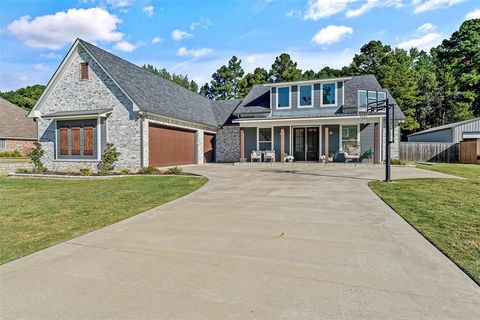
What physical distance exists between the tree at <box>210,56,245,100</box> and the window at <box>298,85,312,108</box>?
95.0 ft

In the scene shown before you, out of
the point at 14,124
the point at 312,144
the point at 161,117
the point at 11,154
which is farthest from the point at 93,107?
the point at 14,124

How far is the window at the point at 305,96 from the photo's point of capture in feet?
66.4

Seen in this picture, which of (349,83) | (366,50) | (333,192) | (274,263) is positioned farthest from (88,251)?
(366,50)

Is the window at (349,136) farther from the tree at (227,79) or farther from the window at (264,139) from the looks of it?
the tree at (227,79)

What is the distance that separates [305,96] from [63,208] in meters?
16.9

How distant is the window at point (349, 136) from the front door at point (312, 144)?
1900 mm

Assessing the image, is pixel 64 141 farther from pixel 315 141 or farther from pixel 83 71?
pixel 315 141

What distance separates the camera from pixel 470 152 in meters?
21.8

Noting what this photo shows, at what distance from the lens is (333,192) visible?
856 centimetres

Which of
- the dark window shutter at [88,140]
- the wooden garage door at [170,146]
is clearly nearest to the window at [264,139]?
the wooden garage door at [170,146]

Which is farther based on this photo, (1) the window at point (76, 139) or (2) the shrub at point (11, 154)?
(2) the shrub at point (11, 154)

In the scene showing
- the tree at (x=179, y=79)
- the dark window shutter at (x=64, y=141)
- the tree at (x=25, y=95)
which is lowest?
the dark window shutter at (x=64, y=141)

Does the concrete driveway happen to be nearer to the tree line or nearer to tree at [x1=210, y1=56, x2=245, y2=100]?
the tree line

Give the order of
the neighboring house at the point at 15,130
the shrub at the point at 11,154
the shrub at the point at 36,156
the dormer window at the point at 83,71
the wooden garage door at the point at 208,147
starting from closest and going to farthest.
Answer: the dormer window at the point at 83,71 < the shrub at the point at 36,156 < the wooden garage door at the point at 208,147 < the shrub at the point at 11,154 < the neighboring house at the point at 15,130
